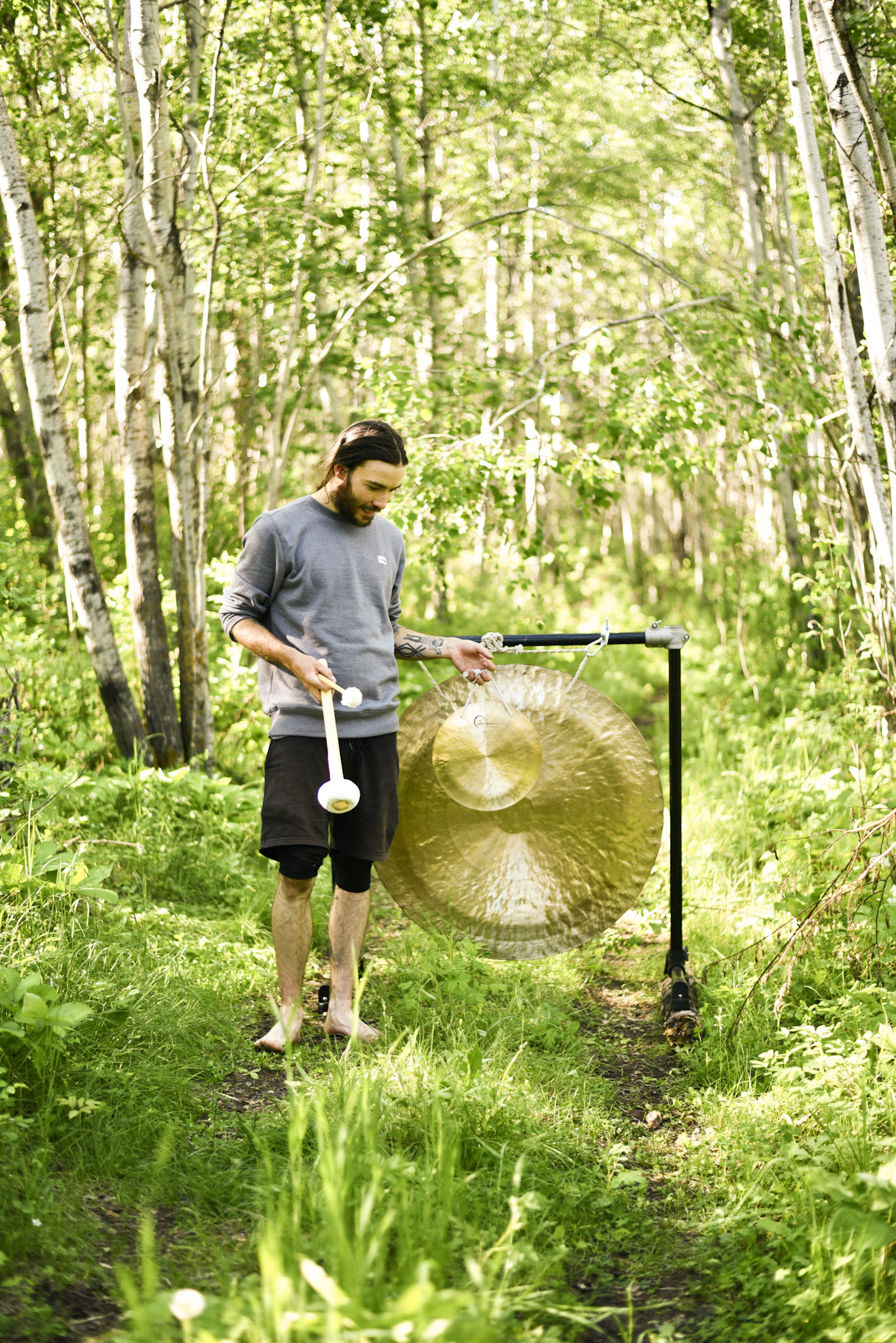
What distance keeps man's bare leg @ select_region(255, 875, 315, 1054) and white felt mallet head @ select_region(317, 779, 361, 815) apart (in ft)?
1.20

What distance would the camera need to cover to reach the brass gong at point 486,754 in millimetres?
3617

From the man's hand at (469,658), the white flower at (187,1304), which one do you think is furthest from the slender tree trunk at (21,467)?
the white flower at (187,1304)

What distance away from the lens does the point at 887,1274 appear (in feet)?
6.37

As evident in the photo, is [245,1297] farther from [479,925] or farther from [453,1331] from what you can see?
[479,925]

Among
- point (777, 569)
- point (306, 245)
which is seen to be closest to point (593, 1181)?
point (306, 245)

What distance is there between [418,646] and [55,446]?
7.60 feet

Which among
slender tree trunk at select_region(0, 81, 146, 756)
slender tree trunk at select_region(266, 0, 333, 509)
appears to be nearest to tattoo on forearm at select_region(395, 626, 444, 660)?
slender tree trunk at select_region(0, 81, 146, 756)

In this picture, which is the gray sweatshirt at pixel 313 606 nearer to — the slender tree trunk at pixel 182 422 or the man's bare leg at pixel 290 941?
the man's bare leg at pixel 290 941

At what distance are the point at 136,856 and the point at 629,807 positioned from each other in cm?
198

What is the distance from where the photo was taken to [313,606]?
3.04 m

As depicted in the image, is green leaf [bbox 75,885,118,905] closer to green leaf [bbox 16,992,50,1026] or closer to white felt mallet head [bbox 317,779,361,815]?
green leaf [bbox 16,992,50,1026]

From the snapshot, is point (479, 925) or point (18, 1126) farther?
point (479, 925)

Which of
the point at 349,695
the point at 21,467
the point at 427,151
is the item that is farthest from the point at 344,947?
the point at 427,151

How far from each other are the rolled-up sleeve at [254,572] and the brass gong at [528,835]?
85 cm
